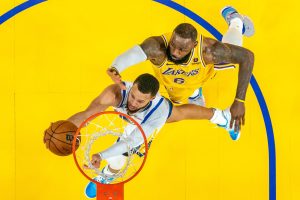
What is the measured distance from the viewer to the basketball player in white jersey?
11.8 ft

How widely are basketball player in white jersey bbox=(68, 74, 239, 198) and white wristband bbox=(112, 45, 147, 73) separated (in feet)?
0.44

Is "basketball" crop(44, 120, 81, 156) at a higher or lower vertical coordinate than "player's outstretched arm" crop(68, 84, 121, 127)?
lower

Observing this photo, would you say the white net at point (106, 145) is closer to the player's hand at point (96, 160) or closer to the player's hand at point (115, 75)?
the player's hand at point (96, 160)

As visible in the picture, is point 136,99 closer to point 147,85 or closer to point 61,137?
point 147,85

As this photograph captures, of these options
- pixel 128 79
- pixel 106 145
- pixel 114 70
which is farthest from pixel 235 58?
pixel 106 145

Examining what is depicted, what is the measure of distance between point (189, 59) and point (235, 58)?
14.8 inches

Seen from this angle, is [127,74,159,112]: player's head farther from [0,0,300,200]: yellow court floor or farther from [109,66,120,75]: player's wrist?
[0,0,300,200]: yellow court floor

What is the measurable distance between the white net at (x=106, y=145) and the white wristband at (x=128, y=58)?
1.47ft

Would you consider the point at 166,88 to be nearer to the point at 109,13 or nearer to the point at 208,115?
the point at 208,115

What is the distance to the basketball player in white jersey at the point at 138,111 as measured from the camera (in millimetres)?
3604

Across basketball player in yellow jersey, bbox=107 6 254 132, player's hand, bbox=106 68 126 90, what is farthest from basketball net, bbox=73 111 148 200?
basketball player in yellow jersey, bbox=107 6 254 132

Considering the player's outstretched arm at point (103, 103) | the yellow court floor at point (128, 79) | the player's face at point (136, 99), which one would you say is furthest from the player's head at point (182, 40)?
the yellow court floor at point (128, 79)

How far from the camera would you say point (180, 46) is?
360 cm

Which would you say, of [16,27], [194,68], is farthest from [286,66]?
[16,27]
